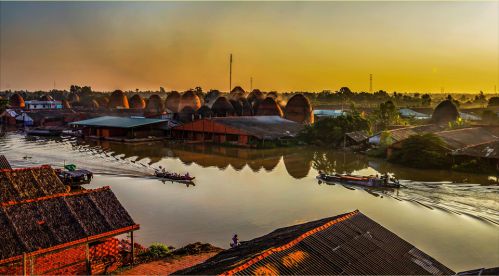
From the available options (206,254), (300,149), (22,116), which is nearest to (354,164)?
(300,149)

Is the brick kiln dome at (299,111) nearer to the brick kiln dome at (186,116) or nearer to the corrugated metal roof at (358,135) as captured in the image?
the brick kiln dome at (186,116)

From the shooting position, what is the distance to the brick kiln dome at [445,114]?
162 ft

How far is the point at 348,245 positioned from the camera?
8.62 meters

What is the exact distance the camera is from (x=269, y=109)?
53.7m

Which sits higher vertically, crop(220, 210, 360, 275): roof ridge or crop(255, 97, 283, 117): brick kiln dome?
crop(255, 97, 283, 117): brick kiln dome

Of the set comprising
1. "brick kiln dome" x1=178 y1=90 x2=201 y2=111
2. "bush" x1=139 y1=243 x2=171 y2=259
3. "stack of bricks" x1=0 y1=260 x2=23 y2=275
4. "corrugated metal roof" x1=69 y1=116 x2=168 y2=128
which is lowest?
"bush" x1=139 y1=243 x2=171 y2=259

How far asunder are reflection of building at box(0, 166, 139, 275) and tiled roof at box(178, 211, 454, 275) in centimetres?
328

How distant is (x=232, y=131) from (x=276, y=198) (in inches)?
775

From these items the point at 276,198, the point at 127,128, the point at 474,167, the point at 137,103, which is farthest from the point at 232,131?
the point at 137,103

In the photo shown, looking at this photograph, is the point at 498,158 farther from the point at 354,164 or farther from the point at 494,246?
the point at 494,246

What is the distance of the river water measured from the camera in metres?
14.2

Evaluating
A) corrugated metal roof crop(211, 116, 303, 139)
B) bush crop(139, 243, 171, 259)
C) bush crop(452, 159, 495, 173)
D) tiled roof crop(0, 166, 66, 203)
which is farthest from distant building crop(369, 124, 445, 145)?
tiled roof crop(0, 166, 66, 203)

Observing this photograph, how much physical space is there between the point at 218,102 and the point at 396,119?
67.7ft

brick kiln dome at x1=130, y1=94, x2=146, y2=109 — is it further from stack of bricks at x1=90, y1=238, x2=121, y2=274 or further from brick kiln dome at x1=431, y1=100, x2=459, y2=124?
stack of bricks at x1=90, y1=238, x2=121, y2=274
